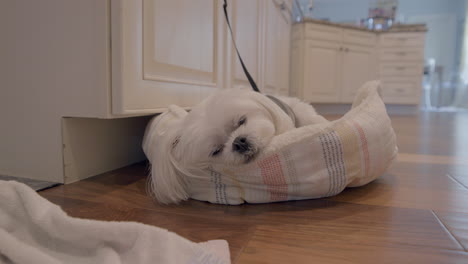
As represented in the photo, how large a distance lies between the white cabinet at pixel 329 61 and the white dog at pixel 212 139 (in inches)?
123

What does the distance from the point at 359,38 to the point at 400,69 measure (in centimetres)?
72

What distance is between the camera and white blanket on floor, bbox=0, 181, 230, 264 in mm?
Answer: 440

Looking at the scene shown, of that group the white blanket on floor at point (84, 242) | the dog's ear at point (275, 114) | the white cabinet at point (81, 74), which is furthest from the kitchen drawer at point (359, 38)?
the white blanket on floor at point (84, 242)

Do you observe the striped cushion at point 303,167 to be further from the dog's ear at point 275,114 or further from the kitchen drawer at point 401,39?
the kitchen drawer at point 401,39

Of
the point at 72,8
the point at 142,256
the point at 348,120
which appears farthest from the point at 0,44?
the point at 348,120

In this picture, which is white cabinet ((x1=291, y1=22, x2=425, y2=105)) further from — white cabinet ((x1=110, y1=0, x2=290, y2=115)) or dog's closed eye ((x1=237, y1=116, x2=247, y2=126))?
dog's closed eye ((x1=237, y1=116, x2=247, y2=126))

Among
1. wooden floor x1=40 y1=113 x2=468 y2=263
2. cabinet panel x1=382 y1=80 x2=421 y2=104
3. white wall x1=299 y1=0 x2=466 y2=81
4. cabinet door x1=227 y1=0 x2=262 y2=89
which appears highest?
white wall x1=299 y1=0 x2=466 y2=81

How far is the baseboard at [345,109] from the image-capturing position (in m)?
4.20

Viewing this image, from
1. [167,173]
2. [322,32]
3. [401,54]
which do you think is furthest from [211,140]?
[401,54]

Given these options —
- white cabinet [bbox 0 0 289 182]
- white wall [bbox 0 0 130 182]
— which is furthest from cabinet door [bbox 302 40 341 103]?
white wall [bbox 0 0 130 182]

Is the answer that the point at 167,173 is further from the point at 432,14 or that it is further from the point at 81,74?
the point at 432,14

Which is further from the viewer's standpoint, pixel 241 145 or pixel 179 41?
pixel 179 41

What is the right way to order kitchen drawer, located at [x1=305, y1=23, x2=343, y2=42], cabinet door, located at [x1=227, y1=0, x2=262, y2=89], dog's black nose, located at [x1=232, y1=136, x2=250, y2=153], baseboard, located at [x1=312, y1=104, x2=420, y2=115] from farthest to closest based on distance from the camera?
1. baseboard, located at [x1=312, y1=104, x2=420, y2=115]
2. kitchen drawer, located at [x1=305, y1=23, x2=343, y2=42]
3. cabinet door, located at [x1=227, y1=0, x2=262, y2=89]
4. dog's black nose, located at [x1=232, y1=136, x2=250, y2=153]

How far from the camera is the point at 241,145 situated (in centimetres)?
74
